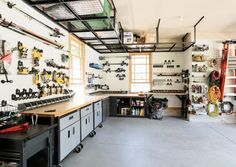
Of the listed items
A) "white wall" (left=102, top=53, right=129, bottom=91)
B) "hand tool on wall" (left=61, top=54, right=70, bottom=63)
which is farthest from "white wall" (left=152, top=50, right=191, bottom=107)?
"hand tool on wall" (left=61, top=54, right=70, bottom=63)

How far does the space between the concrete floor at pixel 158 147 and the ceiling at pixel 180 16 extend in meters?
3.13

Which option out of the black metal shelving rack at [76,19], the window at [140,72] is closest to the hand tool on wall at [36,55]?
the black metal shelving rack at [76,19]

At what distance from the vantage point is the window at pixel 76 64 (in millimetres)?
4805

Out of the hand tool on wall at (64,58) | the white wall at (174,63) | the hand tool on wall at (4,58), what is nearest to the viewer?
the hand tool on wall at (4,58)

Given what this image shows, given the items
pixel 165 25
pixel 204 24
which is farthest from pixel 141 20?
pixel 204 24

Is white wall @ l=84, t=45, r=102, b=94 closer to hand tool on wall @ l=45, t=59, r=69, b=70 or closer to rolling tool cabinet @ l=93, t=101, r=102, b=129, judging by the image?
rolling tool cabinet @ l=93, t=101, r=102, b=129

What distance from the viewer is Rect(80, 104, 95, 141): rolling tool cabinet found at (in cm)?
358

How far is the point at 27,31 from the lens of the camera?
282cm

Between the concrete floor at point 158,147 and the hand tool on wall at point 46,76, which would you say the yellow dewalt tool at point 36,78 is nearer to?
the hand tool on wall at point 46,76

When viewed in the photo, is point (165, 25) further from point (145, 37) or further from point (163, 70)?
point (163, 70)

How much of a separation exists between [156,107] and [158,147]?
9.17 feet

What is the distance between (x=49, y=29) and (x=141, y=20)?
8.52 ft

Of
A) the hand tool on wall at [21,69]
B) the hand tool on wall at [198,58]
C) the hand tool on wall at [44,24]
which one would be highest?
the hand tool on wall at [44,24]

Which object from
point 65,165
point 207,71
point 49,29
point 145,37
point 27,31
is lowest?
point 65,165
